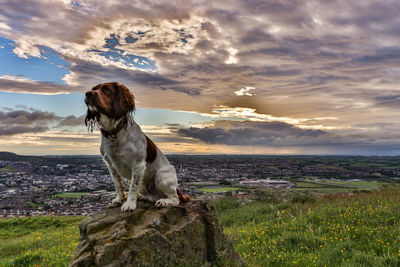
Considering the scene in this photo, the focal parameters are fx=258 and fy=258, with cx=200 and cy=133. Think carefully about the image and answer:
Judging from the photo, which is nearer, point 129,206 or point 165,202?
point 129,206

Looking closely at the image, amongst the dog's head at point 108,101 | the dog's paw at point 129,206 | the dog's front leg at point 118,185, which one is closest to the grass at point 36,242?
the dog's front leg at point 118,185

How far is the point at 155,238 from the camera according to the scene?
470 centimetres

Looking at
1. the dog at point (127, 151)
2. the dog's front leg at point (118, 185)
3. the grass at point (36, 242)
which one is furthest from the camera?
the grass at point (36, 242)

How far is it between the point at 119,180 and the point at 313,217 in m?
7.43

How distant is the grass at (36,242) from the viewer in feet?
24.9

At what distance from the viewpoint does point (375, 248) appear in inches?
253

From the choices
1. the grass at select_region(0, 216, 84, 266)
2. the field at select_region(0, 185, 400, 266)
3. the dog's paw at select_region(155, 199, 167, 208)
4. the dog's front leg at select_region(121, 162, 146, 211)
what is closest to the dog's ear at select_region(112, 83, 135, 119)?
the dog's front leg at select_region(121, 162, 146, 211)

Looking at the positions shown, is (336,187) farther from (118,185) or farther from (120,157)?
(120,157)

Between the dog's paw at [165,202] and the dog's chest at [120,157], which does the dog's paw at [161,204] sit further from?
the dog's chest at [120,157]

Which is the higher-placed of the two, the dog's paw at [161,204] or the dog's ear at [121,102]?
the dog's ear at [121,102]

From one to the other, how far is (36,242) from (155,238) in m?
10.6

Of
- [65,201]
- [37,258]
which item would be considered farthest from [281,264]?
[65,201]

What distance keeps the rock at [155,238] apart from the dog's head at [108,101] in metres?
1.98

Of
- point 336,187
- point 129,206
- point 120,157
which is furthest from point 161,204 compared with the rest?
point 336,187
